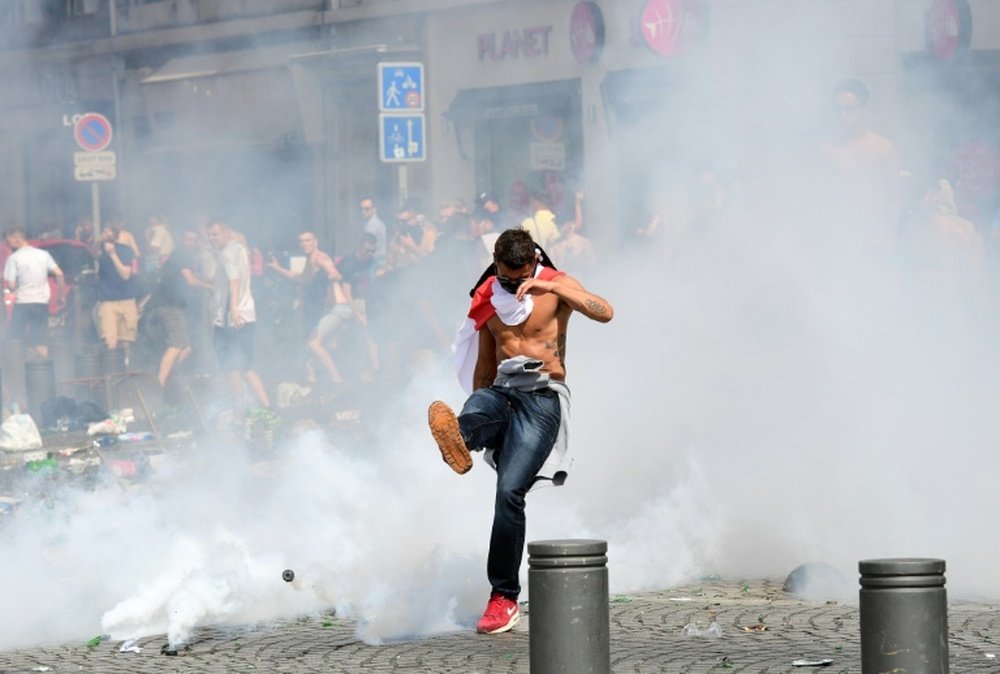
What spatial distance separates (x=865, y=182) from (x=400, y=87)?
599 cm

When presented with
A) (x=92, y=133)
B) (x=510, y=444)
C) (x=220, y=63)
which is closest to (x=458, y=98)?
(x=92, y=133)

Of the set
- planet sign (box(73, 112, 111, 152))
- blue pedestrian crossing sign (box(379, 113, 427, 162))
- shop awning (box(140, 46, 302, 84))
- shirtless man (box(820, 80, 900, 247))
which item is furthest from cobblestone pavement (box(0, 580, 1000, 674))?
planet sign (box(73, 112, 111, 152))

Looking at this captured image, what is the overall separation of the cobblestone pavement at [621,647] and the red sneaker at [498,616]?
0.11ft

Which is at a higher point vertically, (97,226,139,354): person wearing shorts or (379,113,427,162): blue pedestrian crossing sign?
(379,113,427,162): blue pedestrian crossing sign

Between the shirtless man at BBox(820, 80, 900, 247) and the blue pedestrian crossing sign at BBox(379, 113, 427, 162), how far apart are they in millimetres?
5690

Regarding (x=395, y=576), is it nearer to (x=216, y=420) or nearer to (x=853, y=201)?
(x=853, y=201)

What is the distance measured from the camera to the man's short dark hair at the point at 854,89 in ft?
30.1

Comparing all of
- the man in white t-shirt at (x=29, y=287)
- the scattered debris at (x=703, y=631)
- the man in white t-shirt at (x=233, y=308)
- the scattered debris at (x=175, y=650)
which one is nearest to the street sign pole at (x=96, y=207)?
the man in white t-shirt at (x=29, y=287)

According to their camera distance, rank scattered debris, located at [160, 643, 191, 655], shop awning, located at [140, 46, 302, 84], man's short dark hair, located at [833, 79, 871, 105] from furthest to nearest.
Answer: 1. shop awning, located at [140, 46, 302, 84]
2. man's short dark hair, located at [833, 79, 871, 105]
3. scattered debris, located at [160, 643, 191, 655]

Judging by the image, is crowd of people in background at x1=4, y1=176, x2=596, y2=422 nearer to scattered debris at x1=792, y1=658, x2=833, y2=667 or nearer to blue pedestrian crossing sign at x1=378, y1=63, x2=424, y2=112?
blue pedestrian crossing sign at x1=378, y1=63, x2=424, y2=112

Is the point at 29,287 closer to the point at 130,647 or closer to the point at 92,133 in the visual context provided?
the point at 92,133

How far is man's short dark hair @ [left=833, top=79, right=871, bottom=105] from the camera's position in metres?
9.16

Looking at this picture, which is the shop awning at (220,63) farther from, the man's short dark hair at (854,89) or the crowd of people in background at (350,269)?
the man's short dark hair at (854,89)

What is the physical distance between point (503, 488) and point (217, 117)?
316 inches
